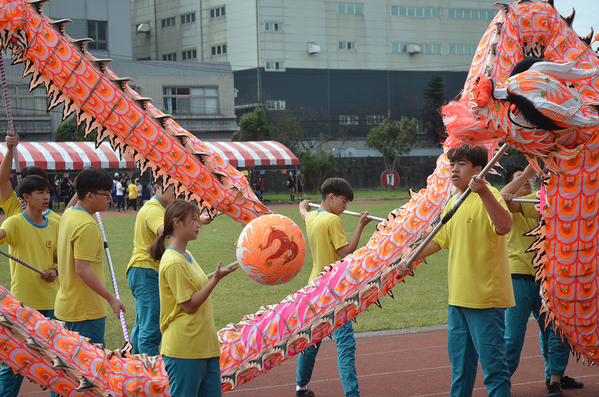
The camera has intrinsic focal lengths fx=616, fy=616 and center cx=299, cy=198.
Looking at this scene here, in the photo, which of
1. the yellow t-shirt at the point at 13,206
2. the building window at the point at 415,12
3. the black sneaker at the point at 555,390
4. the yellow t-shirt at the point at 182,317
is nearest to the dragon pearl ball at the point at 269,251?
the yellow t-shirt at the point at 182,317

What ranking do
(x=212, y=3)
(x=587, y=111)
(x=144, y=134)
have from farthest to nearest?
(x=212, y=3), (x=144, y=134), (x=587, y=111)

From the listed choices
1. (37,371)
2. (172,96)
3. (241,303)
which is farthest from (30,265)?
(172,96)

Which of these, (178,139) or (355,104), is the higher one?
(355,104)

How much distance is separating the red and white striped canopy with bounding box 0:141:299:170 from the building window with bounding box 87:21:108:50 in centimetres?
1452

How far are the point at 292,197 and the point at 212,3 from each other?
2223cm

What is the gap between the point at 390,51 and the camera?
160 feet

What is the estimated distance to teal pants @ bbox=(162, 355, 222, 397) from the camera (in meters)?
3.19

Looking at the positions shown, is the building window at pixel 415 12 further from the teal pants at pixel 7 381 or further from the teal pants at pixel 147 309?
the teal pants at pixel 7 381

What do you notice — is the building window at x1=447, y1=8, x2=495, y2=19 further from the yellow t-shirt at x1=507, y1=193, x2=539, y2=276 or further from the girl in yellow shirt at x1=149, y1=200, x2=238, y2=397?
the girl in yellow shirt at x1=149, y1=200, x2=238, y2=397

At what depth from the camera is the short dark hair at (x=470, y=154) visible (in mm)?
3416

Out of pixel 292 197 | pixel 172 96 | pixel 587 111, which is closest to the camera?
pixel 587 111

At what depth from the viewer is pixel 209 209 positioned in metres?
3.93

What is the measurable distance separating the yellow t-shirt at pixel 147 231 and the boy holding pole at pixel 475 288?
2170 millimetres

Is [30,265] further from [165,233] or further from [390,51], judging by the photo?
[390,51]
